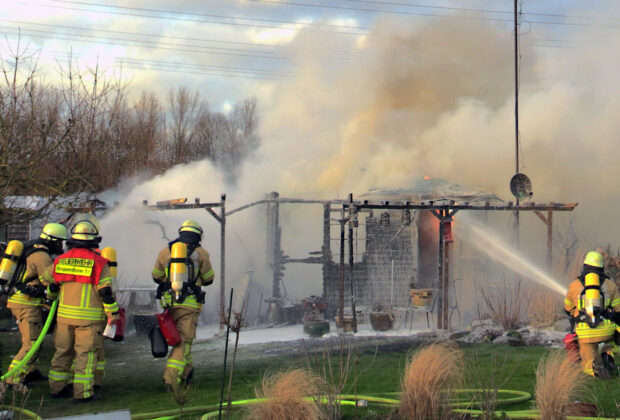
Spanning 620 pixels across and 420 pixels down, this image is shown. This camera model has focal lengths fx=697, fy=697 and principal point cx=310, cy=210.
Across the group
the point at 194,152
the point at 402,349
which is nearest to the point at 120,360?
the point at 402,349

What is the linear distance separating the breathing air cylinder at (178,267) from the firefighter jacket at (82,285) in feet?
2.58

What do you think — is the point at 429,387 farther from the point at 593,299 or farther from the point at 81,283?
the point at 81,283

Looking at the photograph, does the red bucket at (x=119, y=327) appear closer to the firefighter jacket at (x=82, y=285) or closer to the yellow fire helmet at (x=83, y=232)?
the firefighter jacket at (x=82, y=285)

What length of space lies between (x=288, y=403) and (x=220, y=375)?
13.1 ft

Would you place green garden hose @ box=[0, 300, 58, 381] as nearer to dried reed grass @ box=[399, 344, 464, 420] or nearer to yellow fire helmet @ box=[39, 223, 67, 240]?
yellow fire helmet @ box=[39, 223, 67, 240]

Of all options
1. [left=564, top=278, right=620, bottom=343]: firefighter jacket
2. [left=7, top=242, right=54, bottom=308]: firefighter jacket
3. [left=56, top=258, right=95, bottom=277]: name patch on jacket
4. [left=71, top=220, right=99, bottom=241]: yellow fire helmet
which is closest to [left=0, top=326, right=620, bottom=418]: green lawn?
[left=564, top=278, right=620, bottom=343]: firefighter jacket

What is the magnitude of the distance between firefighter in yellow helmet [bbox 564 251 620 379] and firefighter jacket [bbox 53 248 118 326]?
562cm

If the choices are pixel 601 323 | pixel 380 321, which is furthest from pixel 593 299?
pixel 380 321

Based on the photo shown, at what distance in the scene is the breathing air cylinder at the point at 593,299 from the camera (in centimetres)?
846

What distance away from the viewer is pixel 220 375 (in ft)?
31.2

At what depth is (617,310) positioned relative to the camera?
8742 mm

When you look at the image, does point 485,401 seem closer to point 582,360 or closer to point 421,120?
point 582,360

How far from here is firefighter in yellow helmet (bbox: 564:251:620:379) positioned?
854cm

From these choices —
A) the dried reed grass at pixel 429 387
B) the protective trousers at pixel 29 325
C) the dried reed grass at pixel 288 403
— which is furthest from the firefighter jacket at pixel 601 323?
the protective trousers at pixel 29 325
